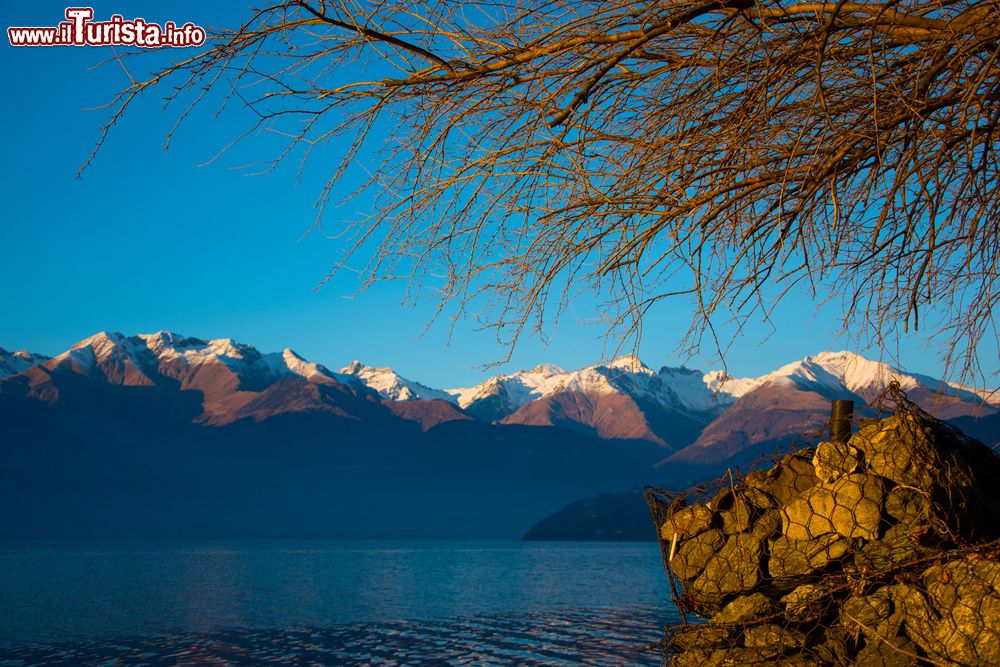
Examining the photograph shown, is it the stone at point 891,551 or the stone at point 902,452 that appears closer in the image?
the stone at point 891,551

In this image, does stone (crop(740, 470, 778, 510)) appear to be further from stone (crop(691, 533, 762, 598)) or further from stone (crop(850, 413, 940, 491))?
stone (crop(850, 413, 940, 491))

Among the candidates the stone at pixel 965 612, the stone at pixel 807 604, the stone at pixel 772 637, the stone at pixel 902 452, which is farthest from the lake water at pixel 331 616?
the stone at pixel 965 612

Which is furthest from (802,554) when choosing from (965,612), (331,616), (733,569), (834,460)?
(331,616)

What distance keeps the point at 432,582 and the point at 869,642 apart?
374 feet

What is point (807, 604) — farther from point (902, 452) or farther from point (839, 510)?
point (902, 452)

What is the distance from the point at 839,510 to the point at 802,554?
1.09 ft

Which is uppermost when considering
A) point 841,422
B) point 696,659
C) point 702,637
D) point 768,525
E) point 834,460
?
point 841,422

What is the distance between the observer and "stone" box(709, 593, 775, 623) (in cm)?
515

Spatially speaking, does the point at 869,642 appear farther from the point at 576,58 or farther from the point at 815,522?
the point at 576,58

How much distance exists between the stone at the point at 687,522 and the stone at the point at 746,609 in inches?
17.7

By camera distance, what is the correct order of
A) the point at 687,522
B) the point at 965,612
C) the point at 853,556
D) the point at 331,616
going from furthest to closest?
the point at 331,616
the point at 687,522
the point at 853,556
the point at 965,612

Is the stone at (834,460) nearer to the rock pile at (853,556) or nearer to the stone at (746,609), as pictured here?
the rock pile at (853,556)

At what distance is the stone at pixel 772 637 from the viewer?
494 centimetres

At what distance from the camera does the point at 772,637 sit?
16.5 feet
